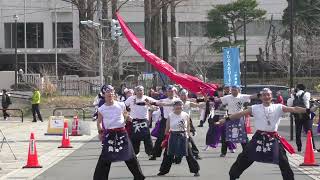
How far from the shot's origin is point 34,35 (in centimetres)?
8288

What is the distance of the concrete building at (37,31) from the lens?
266ft

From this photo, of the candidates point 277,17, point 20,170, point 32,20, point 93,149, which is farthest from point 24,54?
point 20,170

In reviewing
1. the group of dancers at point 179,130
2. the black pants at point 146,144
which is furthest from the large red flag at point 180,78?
the black pants at point 146,144

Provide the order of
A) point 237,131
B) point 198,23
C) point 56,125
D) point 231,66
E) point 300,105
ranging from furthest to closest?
point 198,23 → point 231,66 → point 56,125 → point 300,105 → point 237,131

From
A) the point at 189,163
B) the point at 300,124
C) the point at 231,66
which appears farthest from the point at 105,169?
the point at 231,66

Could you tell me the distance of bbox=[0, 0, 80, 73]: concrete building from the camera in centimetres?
8112

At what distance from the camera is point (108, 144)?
35.8ft

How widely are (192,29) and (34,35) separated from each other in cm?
1957

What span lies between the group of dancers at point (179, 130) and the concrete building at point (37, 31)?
64388 mm

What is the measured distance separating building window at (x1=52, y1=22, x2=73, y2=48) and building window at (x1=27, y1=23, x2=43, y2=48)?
1932 millimetres

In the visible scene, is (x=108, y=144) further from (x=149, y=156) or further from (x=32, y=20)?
(x=32, y=20)

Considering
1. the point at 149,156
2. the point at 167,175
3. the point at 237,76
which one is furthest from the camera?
the point at 237,76

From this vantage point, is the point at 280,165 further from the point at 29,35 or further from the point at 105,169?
the point at 29,35

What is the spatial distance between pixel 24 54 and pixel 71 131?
187 feet
